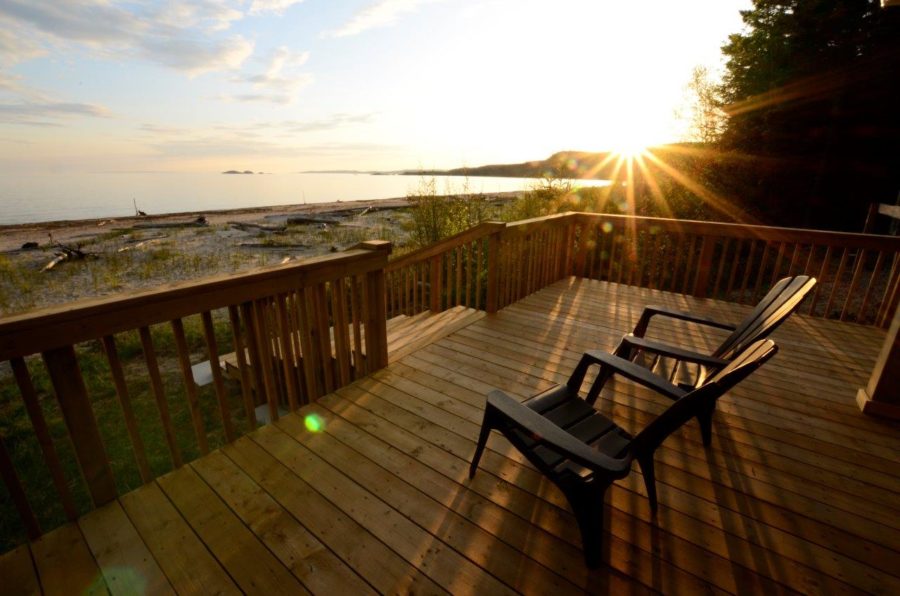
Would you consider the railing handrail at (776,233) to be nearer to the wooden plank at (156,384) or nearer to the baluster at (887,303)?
the baluster at (887,303)

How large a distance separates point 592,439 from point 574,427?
0.11 metres

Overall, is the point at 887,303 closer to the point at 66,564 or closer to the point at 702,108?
the point at 66,564

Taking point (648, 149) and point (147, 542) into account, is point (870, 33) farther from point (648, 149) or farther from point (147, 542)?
point (147, 542)

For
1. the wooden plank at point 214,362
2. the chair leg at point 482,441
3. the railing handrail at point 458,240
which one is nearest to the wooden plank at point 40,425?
the wooden plank at point 214,362

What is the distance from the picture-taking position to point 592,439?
6.07 ft

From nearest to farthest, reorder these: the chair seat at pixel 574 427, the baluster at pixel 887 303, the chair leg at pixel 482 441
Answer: the chair seat at pixel 574 427, the chair leg at pixel 482 441, the baluster at pixel 887 303

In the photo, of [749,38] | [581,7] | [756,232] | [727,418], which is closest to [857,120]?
[749,38]

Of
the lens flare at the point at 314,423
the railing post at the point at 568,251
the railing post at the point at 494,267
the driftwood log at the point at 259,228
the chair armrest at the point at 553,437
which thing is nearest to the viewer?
the chair armrest at the point at 553,437

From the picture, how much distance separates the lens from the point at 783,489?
1.99m

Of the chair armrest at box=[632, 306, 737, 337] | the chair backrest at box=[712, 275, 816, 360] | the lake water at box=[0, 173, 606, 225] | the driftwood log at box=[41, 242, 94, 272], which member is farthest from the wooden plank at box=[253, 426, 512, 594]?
the driftwood log at box=[41, 242, 94, 272]

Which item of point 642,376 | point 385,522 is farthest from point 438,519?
point 642,376

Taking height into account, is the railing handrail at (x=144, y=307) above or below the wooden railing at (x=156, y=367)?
above

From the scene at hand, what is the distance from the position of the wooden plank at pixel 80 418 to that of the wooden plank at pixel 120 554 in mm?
104

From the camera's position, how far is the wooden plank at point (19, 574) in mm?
1444
